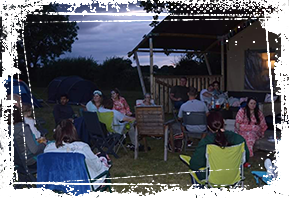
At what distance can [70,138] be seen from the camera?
11.5 feet

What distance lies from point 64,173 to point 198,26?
7.71 m

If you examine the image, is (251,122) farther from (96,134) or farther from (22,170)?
(22,170)

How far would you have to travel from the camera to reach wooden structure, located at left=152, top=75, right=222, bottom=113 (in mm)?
11378

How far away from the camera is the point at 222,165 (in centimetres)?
355

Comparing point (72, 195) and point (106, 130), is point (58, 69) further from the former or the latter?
point (72, 195)

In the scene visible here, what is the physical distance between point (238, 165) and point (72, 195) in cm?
150

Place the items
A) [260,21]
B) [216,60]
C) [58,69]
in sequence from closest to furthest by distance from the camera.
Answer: [260,21]
[216,60]
[58,69]

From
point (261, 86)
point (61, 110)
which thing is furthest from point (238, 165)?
point (261, 86)

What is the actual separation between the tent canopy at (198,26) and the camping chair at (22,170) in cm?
564

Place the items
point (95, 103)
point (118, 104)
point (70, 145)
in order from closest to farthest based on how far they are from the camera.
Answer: point (70, 145)
point (95, 103)
point (118, 104)

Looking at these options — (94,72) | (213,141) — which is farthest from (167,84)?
(94,72)

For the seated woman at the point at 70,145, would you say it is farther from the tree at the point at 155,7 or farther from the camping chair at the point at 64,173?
the tree at the point at 155,7

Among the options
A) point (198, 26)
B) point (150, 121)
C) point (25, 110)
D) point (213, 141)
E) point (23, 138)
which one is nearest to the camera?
point (213, 141)

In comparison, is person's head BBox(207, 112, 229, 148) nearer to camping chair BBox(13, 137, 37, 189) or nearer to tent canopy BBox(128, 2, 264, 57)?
camping chair BBox(13, 137, 37, 189)
